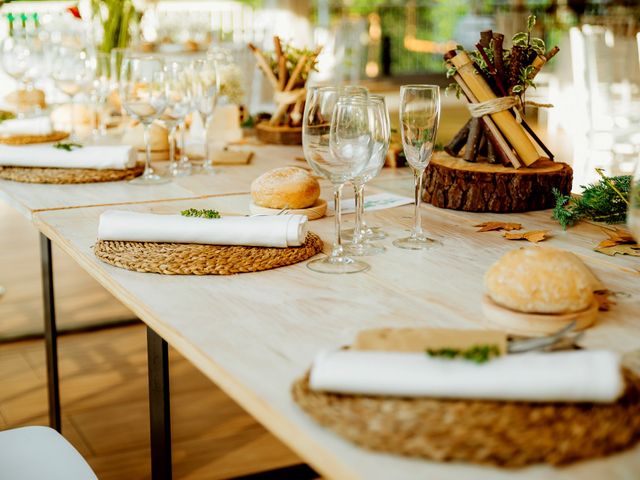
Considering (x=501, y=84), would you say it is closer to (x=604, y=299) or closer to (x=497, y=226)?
(x=497, y=226)

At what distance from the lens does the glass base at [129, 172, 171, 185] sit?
6.27 feet

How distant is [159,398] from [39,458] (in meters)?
0.19

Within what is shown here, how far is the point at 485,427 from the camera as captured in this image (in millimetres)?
682

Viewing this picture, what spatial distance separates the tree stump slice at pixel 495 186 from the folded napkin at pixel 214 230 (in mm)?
466

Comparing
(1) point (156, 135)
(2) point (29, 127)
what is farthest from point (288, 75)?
(2) point (29, 127)

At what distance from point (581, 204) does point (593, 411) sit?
0.88 meters

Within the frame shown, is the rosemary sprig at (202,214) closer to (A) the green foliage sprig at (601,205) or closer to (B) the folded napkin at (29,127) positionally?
(A) the green foliage sprig at (601,205)

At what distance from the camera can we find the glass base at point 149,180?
191 cm

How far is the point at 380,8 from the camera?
45.8 feet

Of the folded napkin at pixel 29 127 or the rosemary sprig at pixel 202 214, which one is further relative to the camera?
the folded napkin at pixel 29 127

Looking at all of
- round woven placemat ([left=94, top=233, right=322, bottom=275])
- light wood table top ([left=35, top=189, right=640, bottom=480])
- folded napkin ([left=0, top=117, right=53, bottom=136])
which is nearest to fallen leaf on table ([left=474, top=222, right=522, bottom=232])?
light wood table top ([left=35, top=189, right=640, bottom=480])

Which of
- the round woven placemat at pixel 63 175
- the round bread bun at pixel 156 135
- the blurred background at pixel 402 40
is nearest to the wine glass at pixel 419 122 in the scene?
the blurred background at pixel 402 40

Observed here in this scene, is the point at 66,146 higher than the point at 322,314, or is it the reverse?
the point at 66,146

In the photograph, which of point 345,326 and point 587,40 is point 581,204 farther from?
point 587,40
